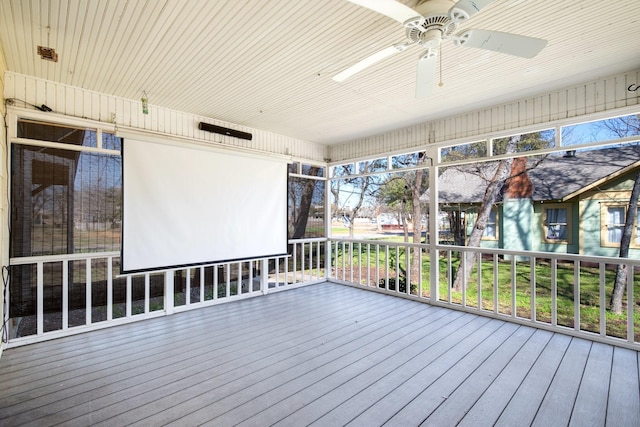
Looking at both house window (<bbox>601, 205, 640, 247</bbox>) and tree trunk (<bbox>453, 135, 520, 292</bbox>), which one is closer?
house window (<bbox>601, 205, 640, 247</bbox>)

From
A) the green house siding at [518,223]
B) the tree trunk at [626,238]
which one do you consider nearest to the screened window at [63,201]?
the tree trunk at [626,238]

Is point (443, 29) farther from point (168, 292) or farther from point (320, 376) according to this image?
point (168, 292)

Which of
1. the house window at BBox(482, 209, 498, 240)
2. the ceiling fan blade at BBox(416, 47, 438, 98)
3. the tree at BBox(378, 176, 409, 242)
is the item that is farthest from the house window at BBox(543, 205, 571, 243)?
the ceiling fan blade at BBox(416, 47, 438, 98)

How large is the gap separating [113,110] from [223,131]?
4.52 feet

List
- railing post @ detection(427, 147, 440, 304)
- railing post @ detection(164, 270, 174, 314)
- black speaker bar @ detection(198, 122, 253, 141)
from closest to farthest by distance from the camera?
1. railing post @ detection(164, 270, 174, 314)
2. black speaker bar @ detection(198, 122, 253, 141)
3. railing post @ detection(427, 147, 440, 304)

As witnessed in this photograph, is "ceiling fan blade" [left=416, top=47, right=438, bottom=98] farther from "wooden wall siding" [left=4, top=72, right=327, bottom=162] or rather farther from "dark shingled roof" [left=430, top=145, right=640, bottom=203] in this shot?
"dark shingled roof" [left=430, top=145, right=640, bottom=203]

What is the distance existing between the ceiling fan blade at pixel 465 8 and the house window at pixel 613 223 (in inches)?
222

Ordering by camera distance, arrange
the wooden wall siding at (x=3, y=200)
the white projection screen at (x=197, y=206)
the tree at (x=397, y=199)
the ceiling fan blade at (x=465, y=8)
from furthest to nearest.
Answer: the tree at (x=397, y=199) → the white projection screen at (x=197, y=206) → the wooden wall siding at (x=3, y=200) → the ceiling fan blade at (x=465, y=8)

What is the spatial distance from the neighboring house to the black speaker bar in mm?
5101

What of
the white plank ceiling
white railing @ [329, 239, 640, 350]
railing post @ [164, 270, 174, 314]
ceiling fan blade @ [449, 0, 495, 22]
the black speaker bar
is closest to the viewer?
ceiling fan blade @ [449, 0, 495, 22]

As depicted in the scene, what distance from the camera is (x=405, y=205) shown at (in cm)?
694

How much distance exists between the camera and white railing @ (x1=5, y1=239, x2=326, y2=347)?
299 centimetres

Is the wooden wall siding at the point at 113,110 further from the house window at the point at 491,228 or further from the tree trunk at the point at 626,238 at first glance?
the tree trunk at the point at 626,238

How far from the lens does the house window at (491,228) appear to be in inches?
273
